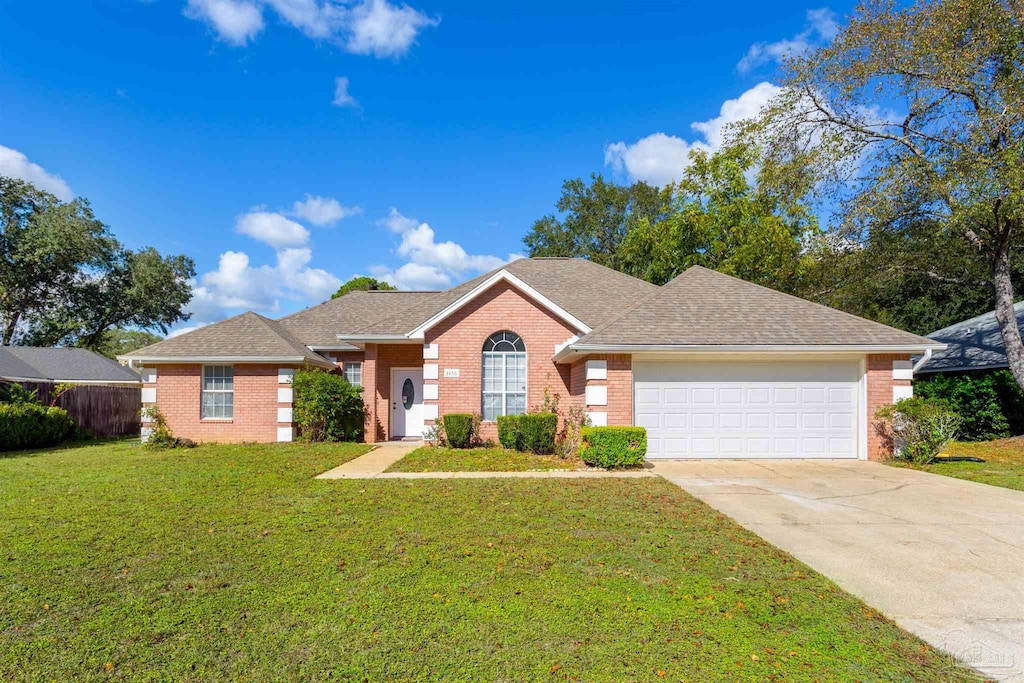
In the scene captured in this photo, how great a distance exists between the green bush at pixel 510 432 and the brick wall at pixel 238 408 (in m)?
6.68

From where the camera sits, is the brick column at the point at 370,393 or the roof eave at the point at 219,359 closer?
the roof eave at the point at 219,359

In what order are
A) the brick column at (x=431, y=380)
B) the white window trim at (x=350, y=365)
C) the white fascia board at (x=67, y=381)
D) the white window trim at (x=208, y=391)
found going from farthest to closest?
the white fascia board at (x=67, y=381) → the white window trim at (x=350, y=365) → the white window trim at (x=208, y=391) → the brick column at (x=431, y=380)

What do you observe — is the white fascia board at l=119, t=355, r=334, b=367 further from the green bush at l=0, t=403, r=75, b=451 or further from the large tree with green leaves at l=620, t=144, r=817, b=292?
the large tree with green leaves at l=620, t=144, r=817, b=292

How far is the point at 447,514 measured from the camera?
8000 mm

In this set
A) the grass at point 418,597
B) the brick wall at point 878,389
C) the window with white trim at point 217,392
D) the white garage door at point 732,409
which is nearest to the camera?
the grass at point 418,597

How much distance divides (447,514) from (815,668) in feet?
16.8

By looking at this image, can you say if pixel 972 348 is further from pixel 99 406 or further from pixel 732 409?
pixel 99 406

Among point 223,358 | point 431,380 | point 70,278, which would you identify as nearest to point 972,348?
point 431,380

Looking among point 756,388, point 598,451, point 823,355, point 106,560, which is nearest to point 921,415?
point 823,355

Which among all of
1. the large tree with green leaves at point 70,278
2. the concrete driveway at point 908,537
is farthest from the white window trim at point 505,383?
the large tree with green leaves at point 70,278

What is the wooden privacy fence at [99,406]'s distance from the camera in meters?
20.2

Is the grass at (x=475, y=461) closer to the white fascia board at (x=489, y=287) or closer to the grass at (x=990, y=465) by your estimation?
the white fascia board at (x=489, y=287)

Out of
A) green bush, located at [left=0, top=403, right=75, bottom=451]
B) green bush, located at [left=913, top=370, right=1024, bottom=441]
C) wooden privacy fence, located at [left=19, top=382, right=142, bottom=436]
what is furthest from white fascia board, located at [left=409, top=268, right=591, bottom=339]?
wooden privacy fence, located at [left=19, top=382, right=142, bottom=436]

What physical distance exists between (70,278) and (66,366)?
1464 centimetres
